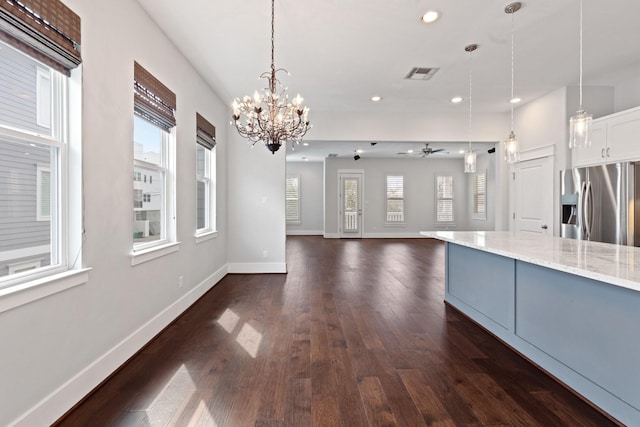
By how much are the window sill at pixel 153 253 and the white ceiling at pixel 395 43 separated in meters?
2.13

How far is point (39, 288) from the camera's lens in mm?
1732

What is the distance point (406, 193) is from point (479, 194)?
7.95 feet

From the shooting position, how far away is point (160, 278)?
320cm

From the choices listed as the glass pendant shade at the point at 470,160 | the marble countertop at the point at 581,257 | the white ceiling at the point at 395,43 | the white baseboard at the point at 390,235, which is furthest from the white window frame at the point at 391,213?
the marble countertop at the point at 581,257

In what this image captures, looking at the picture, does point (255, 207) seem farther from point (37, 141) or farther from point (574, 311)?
point (574, 311)

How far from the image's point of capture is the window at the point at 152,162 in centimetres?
290

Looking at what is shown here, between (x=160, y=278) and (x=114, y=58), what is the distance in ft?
6.39

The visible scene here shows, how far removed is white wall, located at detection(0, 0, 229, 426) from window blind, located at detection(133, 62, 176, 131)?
3.6 inches

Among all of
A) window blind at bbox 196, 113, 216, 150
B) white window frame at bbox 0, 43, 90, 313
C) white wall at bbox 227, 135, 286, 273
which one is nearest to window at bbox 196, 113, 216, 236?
window blind at bbox 196, 113, 216, 150

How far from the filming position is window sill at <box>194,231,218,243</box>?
168 inches

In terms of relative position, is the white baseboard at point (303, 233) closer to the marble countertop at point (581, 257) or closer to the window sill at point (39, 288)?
the marble countertop at point (581, 257)

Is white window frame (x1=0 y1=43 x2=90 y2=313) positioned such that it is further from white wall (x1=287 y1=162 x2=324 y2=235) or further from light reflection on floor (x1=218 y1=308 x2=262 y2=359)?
white wall (x1=287 y1=162 x2=324 y2=235)

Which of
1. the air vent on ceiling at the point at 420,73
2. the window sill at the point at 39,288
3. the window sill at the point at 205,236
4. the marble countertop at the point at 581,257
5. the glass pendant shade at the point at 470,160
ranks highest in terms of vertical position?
the air vent on ceiling at the point at 420,73

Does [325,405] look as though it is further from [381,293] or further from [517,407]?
[381,293]
